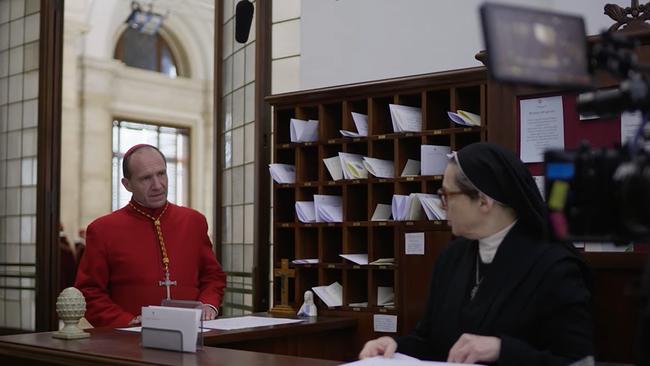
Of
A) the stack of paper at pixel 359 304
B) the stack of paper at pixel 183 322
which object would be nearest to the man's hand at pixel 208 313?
the stack of paper at pixel 359 304

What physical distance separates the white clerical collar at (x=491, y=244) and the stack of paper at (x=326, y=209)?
5.53 ft

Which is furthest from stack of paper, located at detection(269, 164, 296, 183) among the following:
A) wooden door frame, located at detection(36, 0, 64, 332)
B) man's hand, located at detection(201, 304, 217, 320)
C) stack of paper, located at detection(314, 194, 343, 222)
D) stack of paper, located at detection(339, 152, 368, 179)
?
wooden door frame, located at detection(36, 0, 64, 332)

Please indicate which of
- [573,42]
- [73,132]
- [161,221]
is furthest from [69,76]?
[573,42]

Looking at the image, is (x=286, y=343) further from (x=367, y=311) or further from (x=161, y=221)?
(x=161, y=221)

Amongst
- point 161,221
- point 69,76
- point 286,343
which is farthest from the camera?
point 69,76

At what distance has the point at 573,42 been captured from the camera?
1269 mm

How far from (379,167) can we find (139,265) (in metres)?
1.21

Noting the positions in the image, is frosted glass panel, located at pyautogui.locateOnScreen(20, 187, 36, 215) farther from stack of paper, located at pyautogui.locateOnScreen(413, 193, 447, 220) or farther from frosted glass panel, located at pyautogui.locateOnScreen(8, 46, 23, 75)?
stack of paper, located at pyautogui.locateOnScreen(413, 193, 447, 220)

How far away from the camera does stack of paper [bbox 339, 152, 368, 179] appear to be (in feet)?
13.2

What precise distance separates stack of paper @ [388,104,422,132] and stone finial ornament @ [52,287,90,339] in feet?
5.53

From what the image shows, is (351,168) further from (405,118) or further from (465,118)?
(465,118)

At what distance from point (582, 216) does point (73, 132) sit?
11256 millimetres

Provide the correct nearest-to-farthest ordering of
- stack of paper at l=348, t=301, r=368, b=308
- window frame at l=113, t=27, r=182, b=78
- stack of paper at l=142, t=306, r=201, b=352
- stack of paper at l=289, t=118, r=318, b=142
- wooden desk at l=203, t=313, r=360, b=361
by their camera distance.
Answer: stack of paper at l=142, t=306, r=201, b=352
wooden desk at l=203, t=313, r=360, b=361
stack of paper at l=348, t=301, r=368, b=308
stack of paper at l=289, t=118, r=318, b=142
window frame at l=113, t=27, r=182, b=78

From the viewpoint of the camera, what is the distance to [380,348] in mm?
2354
